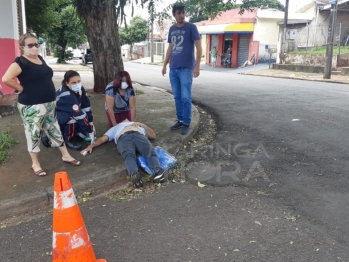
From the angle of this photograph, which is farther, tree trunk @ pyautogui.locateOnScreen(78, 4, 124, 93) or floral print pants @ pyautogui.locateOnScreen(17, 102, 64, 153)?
tree trunk @ pyautogui.locateOnScreen(78, 4, 124, 93)

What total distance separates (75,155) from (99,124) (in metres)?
1.59

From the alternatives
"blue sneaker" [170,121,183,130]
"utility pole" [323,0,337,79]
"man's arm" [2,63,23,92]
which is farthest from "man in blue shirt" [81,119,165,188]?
"utility pole" [323,0,337,79]

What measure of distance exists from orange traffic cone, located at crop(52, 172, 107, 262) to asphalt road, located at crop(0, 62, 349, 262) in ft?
0.78

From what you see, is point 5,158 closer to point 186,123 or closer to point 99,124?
point 99,124

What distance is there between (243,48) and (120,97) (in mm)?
25931

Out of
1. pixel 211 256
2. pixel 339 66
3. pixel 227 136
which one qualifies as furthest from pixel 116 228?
pixel 339 66

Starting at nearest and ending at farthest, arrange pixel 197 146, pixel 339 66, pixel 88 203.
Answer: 1. pixel 88 203
2. pixel 197 146
3. pixel 339 66

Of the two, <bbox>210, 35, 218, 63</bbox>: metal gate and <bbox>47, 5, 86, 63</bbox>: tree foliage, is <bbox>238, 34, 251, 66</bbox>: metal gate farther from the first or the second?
<bbox>47, 5, 86, 63</bbox>: tree foliage

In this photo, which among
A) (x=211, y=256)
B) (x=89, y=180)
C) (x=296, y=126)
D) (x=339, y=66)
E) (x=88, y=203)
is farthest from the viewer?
(x=339, y=66)

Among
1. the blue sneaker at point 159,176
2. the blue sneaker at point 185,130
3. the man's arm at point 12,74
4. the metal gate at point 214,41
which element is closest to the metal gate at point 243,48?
the metal gate at point 214,41

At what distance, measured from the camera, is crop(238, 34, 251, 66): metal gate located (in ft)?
95.6

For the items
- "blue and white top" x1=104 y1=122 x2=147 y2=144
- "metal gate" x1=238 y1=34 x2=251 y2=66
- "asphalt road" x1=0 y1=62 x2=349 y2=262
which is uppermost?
"metal gate" x1=238 y1=34 x2=251 y2=66

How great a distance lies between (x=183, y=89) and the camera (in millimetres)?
5473

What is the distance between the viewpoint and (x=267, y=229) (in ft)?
9.72
